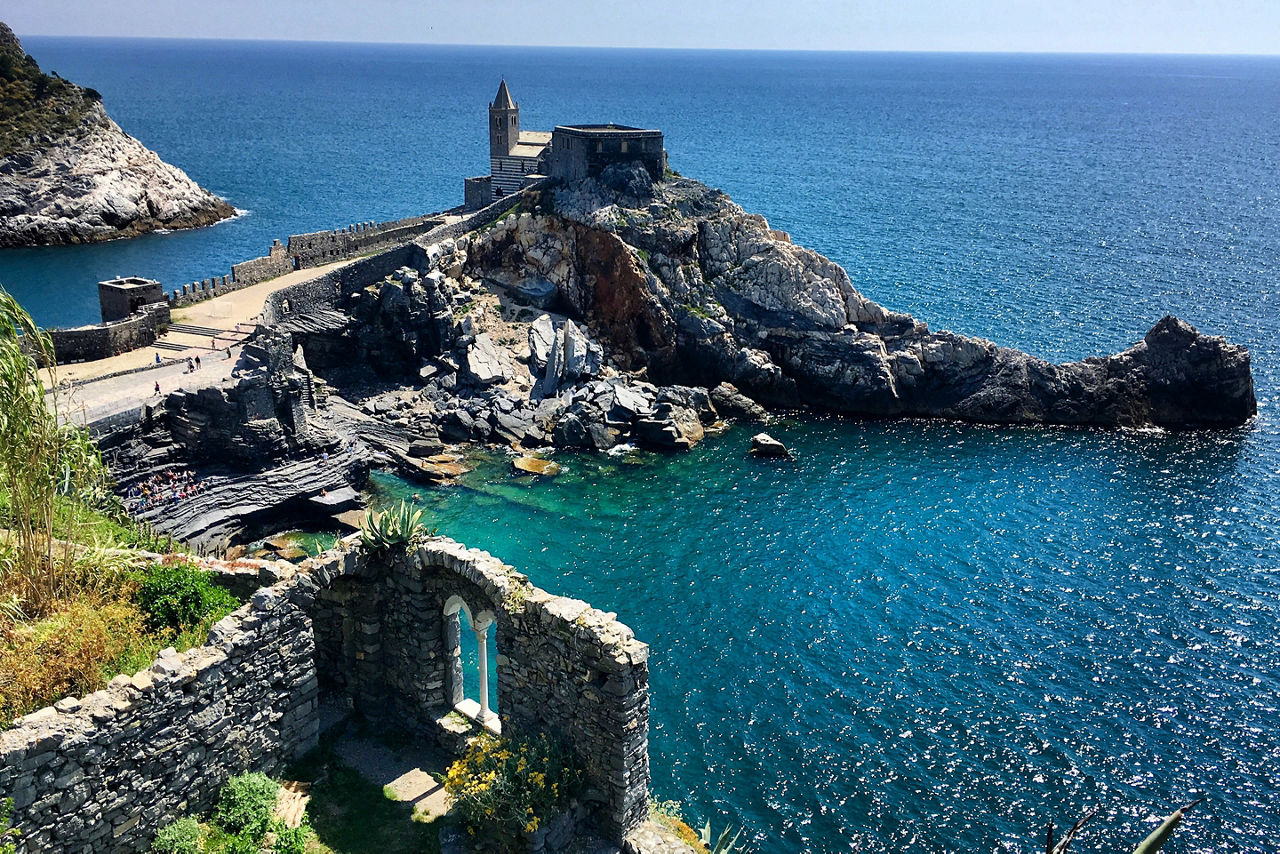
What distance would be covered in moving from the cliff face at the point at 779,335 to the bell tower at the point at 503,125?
13359 mm

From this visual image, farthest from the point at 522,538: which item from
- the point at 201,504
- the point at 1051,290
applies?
the point at 1051,290

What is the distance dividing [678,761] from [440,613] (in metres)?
12.0

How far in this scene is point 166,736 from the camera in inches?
658

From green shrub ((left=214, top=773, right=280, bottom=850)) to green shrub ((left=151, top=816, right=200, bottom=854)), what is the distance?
71 cm

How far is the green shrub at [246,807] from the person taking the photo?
58.3 ft

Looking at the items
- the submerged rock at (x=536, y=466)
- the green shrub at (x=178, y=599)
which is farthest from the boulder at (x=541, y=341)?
the green shrub at (x=178, y=599)

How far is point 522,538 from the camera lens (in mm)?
43531

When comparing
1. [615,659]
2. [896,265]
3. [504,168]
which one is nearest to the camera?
[615,659]

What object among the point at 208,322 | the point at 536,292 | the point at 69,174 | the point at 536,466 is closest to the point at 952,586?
the point at 536,466

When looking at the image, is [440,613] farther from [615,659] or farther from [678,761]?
[678,761]

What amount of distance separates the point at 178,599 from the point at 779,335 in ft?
153

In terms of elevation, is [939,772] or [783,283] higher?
[783,283]

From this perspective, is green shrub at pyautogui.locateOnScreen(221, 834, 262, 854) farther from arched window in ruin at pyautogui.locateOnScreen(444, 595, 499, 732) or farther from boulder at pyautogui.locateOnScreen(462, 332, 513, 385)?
boulder at pyautogui.locateOnScreen(462, 332, 513, 385)

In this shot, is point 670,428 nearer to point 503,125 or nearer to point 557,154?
point 557,154
